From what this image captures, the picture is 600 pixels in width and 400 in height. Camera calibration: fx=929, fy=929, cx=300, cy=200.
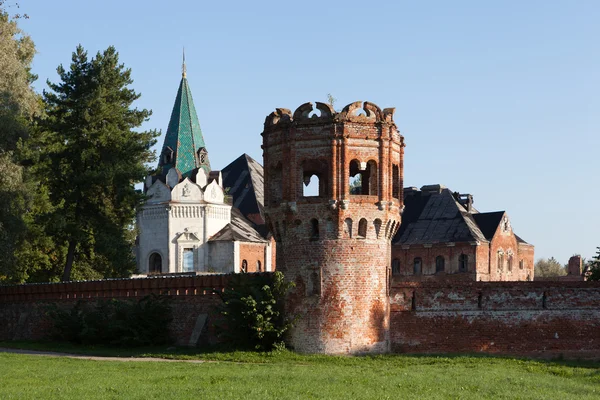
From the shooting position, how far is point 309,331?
93.0 feet

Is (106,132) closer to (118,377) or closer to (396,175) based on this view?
(396,175)

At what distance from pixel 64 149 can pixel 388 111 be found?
1681 cm

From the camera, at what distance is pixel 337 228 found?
28.4m

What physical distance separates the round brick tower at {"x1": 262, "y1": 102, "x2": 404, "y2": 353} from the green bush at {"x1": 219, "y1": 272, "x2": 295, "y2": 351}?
0.39 metres

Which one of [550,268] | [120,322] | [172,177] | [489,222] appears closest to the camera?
[120,322]

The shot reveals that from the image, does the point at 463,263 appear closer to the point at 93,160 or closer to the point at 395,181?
the point at 93,160

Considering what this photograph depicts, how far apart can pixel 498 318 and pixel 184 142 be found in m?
29.9

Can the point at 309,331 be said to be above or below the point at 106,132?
below

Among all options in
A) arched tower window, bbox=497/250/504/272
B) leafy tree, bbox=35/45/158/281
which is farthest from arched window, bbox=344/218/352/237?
arched tower window, bbox=497/250/504/272

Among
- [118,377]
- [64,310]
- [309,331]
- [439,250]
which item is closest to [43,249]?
[64,310]

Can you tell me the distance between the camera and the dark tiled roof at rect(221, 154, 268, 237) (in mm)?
62478

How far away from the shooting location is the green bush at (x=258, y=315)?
28.5 m

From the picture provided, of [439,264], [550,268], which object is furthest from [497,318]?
[550,268]

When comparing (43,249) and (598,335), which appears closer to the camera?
(598,335)
